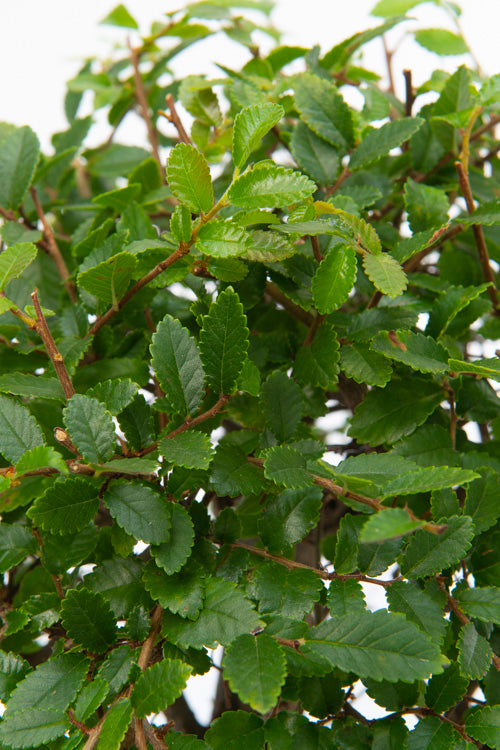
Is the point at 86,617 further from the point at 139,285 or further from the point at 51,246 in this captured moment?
the point at 51,246

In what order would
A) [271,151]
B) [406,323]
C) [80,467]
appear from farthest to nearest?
[271,151]
[406,323]
[80,467]

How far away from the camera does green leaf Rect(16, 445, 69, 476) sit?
1.20ft

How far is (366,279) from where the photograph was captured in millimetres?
573

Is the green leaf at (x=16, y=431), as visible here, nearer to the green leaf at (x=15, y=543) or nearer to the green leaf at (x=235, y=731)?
the green leaf at (x=15, y=543)

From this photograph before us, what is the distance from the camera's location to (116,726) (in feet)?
1.27

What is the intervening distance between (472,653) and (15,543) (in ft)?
1.11

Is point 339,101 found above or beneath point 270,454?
above

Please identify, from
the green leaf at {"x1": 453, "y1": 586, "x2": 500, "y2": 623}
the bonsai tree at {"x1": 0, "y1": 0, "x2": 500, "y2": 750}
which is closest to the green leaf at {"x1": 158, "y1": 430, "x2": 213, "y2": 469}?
the bonsai tree at {"x1": 0, "y1": 0, "x2": 500, "y2": 750}

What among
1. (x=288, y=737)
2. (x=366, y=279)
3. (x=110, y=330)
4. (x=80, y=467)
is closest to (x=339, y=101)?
(x=366, y=279)

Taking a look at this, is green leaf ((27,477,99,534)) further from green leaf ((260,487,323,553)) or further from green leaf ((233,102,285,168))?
green leaf ((233,102,285,168))

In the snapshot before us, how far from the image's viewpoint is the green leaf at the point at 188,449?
396 millimetres

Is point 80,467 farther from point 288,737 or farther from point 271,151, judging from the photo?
point 271,151

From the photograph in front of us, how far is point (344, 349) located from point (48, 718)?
0.32 metres

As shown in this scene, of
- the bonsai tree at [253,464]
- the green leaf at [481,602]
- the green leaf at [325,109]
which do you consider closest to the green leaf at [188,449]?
the bonsai tree at [253,464]
